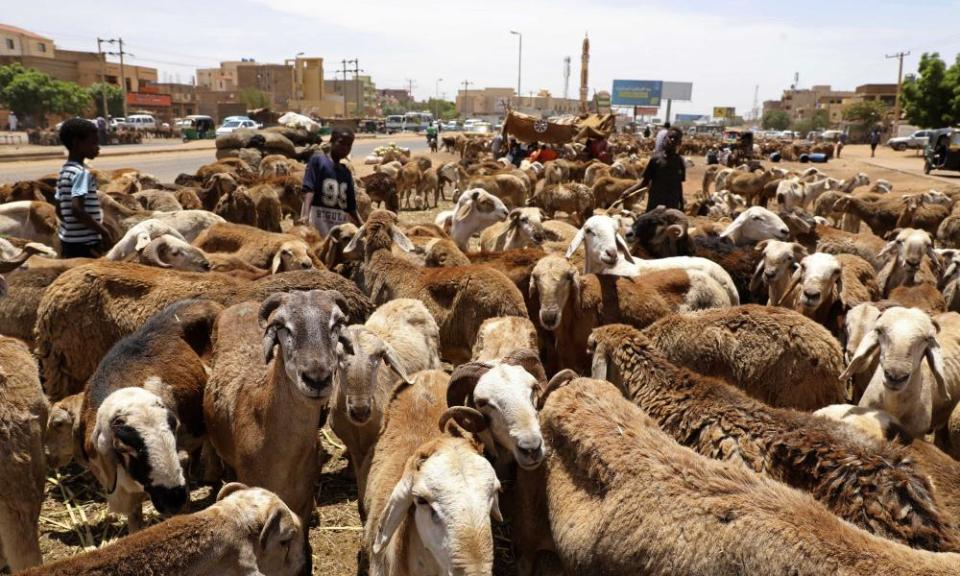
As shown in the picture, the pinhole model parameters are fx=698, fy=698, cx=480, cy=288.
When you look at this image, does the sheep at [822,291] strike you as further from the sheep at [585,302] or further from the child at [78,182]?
the child at [78,182]

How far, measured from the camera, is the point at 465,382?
15.4 feet

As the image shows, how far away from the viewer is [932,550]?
3.22 m

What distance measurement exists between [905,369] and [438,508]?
3619mm

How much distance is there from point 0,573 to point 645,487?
13.2ft

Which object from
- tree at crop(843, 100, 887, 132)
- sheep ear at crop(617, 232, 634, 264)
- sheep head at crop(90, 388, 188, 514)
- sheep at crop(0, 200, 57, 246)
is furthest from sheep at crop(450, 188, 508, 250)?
tree at crop(843, 100, 887, 132)

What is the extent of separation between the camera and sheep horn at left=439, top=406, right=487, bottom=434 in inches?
165

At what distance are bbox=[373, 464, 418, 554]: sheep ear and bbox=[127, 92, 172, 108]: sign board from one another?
95225 millimetres

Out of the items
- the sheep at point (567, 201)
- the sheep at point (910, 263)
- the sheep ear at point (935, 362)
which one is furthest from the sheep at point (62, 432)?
the sheep at point (567, 201)

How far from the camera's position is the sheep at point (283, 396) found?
13.6 ft

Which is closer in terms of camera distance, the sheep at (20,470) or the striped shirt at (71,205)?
the sheep at (20,470)

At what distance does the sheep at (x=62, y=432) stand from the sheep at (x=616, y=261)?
5162 mm

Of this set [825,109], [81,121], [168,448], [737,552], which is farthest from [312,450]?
[825,109]

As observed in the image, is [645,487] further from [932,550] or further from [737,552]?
[932,550]

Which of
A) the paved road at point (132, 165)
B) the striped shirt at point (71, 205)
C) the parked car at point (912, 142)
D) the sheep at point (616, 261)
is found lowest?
the paved road at point (132, 165)
